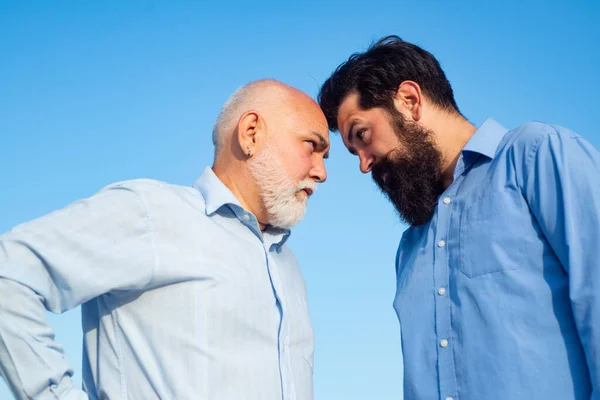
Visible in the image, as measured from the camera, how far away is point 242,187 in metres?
4.27

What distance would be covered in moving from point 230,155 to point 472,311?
74.4 inches

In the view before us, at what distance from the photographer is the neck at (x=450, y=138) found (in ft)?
14.1

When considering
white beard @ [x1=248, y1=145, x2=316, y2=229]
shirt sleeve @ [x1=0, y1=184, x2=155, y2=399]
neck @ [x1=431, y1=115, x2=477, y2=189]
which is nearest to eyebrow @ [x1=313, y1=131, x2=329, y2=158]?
white beard @ [x1=248, y1=145, x2=316, y2=229]

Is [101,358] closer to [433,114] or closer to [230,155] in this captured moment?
[230,155]

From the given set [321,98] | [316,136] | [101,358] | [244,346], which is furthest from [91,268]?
[321,98]

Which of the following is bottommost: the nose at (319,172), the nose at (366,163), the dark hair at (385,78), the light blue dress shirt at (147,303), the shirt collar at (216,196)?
the light blue dress shirt at (147,303)

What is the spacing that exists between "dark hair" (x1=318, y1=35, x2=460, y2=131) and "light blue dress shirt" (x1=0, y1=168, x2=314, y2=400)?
1483 mm

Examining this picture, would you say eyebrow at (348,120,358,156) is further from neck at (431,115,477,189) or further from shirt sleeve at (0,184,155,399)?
shirt sleeve at (0,184,155,399)

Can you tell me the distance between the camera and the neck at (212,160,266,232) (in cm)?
426

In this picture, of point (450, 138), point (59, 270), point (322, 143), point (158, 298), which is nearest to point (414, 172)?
Answer: point (450, 138)

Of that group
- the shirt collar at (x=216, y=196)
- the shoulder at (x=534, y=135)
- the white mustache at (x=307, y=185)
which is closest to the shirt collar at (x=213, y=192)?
the shirt collar at (x=216, y=196)

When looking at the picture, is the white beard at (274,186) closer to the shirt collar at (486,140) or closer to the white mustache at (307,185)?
the white mustache at (307,185)

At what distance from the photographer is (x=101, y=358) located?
3.41 metres

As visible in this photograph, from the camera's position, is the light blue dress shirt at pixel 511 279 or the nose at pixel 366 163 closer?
the light blue dress shirt at pixel 511 279
